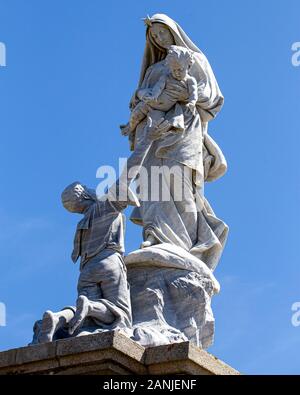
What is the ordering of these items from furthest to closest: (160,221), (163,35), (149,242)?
(163,35)
(160,221)
(149,242)

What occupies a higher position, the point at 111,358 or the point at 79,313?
the point at 79,313

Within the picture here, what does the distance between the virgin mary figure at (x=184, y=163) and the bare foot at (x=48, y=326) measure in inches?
91.8

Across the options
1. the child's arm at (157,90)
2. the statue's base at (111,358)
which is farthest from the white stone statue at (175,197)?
the statue's base at (111,358)

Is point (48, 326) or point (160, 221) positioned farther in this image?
point (160, 221)

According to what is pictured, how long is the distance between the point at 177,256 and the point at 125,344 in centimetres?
255

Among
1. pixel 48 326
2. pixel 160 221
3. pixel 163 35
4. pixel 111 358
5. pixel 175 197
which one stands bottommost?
pixel 111 358

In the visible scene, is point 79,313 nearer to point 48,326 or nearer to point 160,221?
point 48,326

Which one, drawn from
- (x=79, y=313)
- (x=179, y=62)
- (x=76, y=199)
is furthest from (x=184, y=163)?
(x=79, y=313)

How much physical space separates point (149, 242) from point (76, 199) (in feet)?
4.64

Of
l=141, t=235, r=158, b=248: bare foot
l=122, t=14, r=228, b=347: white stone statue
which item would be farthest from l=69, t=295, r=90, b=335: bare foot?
l=141, t=235, r=158, b=248: bare foot

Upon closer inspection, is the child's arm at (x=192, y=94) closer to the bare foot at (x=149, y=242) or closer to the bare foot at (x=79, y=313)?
the bare foot at (x=149, y=242)

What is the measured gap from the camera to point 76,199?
13.7m

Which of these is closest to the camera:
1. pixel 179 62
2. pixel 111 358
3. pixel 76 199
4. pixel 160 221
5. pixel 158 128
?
pixel 111 358
